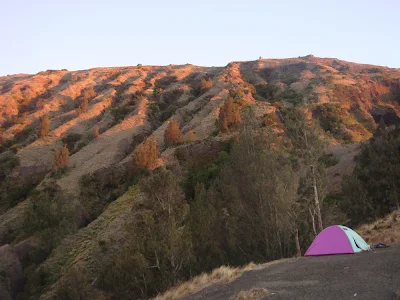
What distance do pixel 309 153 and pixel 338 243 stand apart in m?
10.0

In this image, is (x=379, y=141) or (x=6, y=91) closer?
(x=379, y=141)

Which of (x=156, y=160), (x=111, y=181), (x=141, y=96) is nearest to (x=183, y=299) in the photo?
(x=156, y=160)

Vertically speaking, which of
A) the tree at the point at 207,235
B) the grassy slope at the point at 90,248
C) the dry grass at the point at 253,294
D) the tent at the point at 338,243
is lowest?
the grassy slope at the point at 90,248

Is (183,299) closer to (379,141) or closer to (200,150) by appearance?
(379,141)

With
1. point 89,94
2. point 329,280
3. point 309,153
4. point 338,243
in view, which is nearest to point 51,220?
point 309,153

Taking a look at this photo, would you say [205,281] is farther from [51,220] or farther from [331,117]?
[331,117]

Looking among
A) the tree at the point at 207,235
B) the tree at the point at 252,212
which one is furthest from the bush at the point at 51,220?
the tree at the point at 252,212

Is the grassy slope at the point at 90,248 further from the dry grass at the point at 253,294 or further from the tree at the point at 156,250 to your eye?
the dry grass at the point at 253,294

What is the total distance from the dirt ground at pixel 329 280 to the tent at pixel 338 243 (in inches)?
42.4

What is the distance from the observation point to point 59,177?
1937 inches

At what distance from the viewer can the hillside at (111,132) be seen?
33.3m

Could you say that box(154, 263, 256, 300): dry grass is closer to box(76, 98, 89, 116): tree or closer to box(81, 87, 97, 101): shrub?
box(76, 98, 89, 116): tree

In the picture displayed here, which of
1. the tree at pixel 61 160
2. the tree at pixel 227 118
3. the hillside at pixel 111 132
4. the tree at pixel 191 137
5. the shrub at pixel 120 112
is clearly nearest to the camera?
the hillside at pixel 111 132

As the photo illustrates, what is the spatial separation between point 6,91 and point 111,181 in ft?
226
